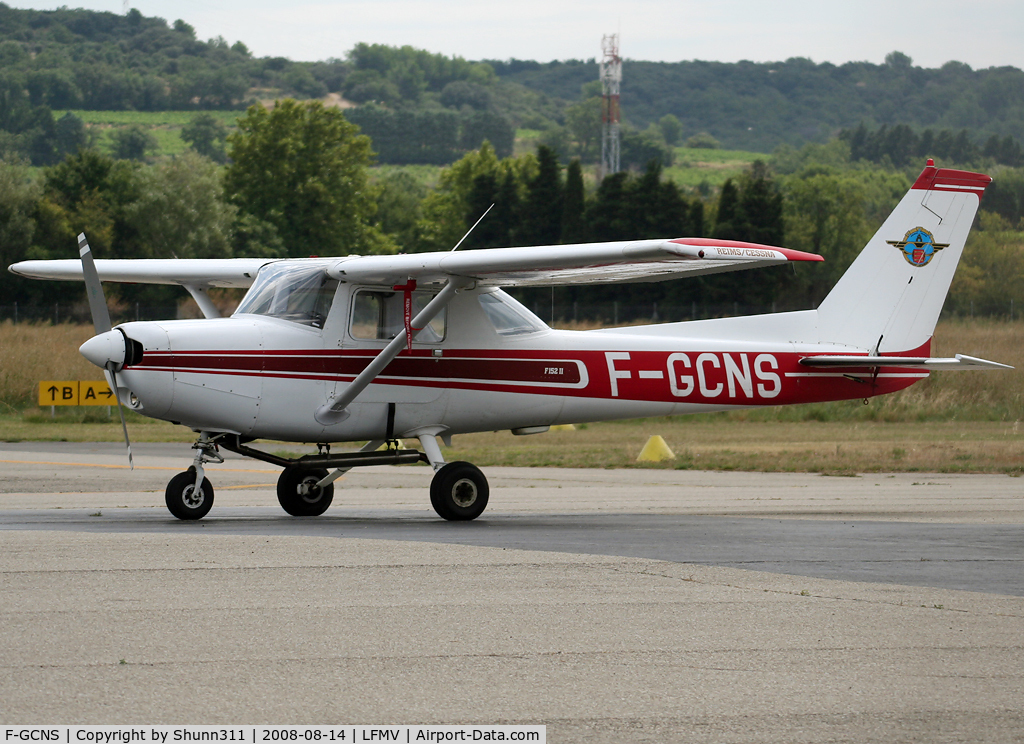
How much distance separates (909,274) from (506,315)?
488 cm

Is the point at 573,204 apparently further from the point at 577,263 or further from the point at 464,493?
the point at 577,263

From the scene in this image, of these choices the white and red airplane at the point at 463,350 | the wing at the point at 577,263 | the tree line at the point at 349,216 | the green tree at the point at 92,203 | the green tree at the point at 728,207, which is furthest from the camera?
the green tree at the point at 728,207

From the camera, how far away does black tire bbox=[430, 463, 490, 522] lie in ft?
39.6

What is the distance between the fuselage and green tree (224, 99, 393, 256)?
6752cm

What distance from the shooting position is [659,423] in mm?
32656

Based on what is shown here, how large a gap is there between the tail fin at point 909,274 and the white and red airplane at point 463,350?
16 mm

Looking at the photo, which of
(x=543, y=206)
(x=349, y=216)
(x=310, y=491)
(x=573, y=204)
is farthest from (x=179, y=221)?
(x=310, y=491)

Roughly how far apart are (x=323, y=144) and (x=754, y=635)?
80.2 metres

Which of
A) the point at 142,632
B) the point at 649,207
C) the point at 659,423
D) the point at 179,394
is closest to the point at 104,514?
the point at 179,394

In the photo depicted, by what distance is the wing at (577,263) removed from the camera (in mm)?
9969

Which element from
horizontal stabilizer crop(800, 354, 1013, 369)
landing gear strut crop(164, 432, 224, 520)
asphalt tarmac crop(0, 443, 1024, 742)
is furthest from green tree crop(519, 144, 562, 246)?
landing gear strut crop(164, 432, 224, 520)

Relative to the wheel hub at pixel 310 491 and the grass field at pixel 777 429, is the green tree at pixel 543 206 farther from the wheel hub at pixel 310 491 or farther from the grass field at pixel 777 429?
the wheel hub at pixel 310 491
